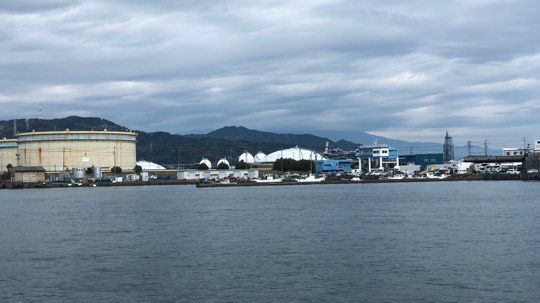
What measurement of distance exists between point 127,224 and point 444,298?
17.4 m

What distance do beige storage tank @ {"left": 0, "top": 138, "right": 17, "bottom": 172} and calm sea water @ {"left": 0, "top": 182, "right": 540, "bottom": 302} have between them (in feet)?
252

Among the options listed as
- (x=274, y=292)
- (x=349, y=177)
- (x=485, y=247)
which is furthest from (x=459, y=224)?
(x=349, y=177)

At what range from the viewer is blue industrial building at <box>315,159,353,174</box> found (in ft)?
341

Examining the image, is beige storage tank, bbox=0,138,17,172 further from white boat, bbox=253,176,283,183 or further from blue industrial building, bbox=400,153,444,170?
blue industrial building, bbox=400,153,444,170

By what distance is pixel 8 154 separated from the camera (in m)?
103

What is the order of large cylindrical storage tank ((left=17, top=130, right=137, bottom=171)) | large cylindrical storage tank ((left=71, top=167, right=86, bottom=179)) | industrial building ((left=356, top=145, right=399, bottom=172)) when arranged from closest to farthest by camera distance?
large cylindrical storage tank ((left=71, top=167, right=86, bottom=179)), large cylindrical storage tank ((left=17, top=130, right=137, bottom=171)), industrial building ((left=356, top=145, right=399, bottom=172))

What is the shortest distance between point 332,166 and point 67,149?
37.6 meters

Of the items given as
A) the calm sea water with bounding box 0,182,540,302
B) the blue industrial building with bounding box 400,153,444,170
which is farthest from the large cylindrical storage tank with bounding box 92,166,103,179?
the calm sea water with bounding box 0,182,540,302

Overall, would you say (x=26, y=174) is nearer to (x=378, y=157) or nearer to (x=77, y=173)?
(x=77, y=173)

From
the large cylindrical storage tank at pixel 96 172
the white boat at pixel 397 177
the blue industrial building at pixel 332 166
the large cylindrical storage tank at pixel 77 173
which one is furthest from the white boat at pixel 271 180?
the large cylindrical storage tank at pixel 77 173

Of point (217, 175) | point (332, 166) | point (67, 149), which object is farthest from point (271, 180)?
point (67, 149)

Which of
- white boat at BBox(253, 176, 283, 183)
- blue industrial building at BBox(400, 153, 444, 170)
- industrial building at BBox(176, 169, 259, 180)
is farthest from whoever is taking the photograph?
blue industrial building at BBox(400, 153, 444, 170)

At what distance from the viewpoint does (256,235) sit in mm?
23016

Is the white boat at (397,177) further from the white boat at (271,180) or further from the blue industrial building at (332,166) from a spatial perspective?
the blue industrial building at (332,166)
